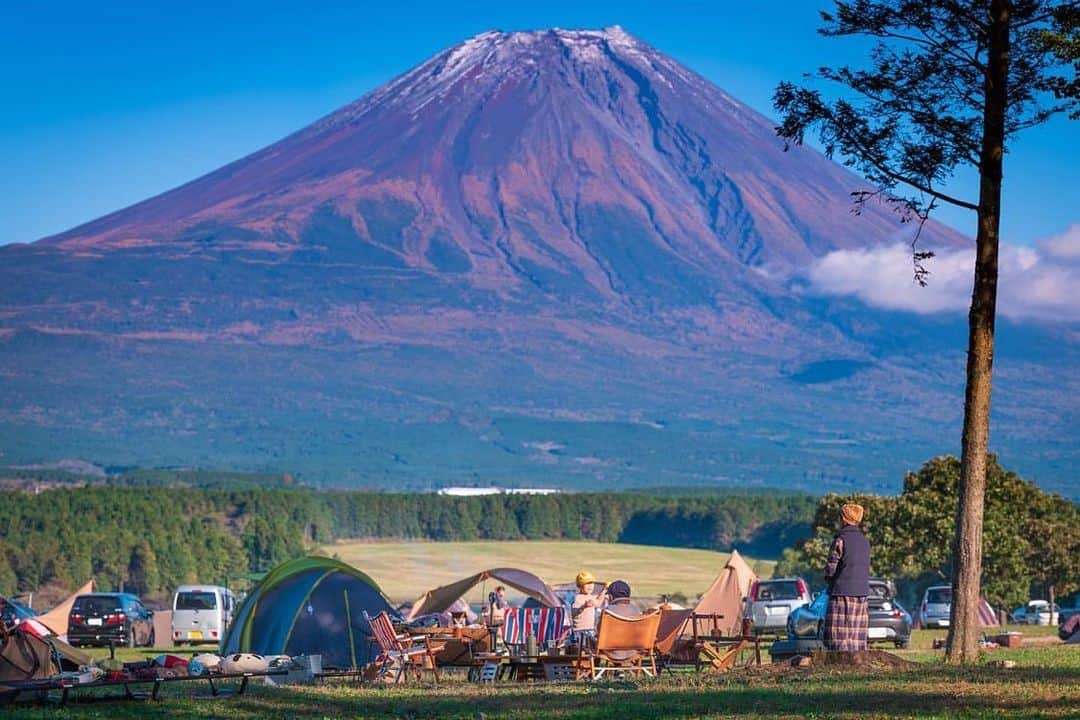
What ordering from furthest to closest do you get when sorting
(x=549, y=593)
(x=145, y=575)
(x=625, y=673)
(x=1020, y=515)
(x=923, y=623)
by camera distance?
1. (x=145, y=575)
2. (x=1020, y=515)
3. (x=923, y=623)
4. (x=549, y=593)
5. (x=625, y=673)

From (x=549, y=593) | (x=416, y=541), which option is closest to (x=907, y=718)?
(x=549, y=593)

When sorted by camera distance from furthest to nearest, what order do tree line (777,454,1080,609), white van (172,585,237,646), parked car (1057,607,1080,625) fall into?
tree line (777,454,1080,609) < white van (172,585,237,646) < parked car (1057,607,1080,625)

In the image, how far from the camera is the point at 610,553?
11462 cm

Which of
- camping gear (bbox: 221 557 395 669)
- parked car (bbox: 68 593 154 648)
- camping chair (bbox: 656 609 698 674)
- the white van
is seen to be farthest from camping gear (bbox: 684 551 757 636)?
camping chair (bbox: 656 609 698 674)

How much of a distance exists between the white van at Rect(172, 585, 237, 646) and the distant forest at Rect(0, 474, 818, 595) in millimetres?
36938

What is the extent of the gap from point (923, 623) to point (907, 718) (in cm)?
3317

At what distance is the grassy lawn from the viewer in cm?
1587

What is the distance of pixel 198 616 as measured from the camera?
42.6 m

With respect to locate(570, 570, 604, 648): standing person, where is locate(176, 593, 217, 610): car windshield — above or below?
below

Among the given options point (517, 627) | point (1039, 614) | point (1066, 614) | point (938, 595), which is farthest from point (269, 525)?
point (517, 627)

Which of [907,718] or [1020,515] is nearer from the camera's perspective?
[907,718]

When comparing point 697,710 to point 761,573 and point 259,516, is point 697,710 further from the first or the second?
point 259,516

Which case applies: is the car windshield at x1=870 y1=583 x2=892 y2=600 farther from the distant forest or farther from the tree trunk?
the distant forest

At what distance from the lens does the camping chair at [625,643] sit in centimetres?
2061
